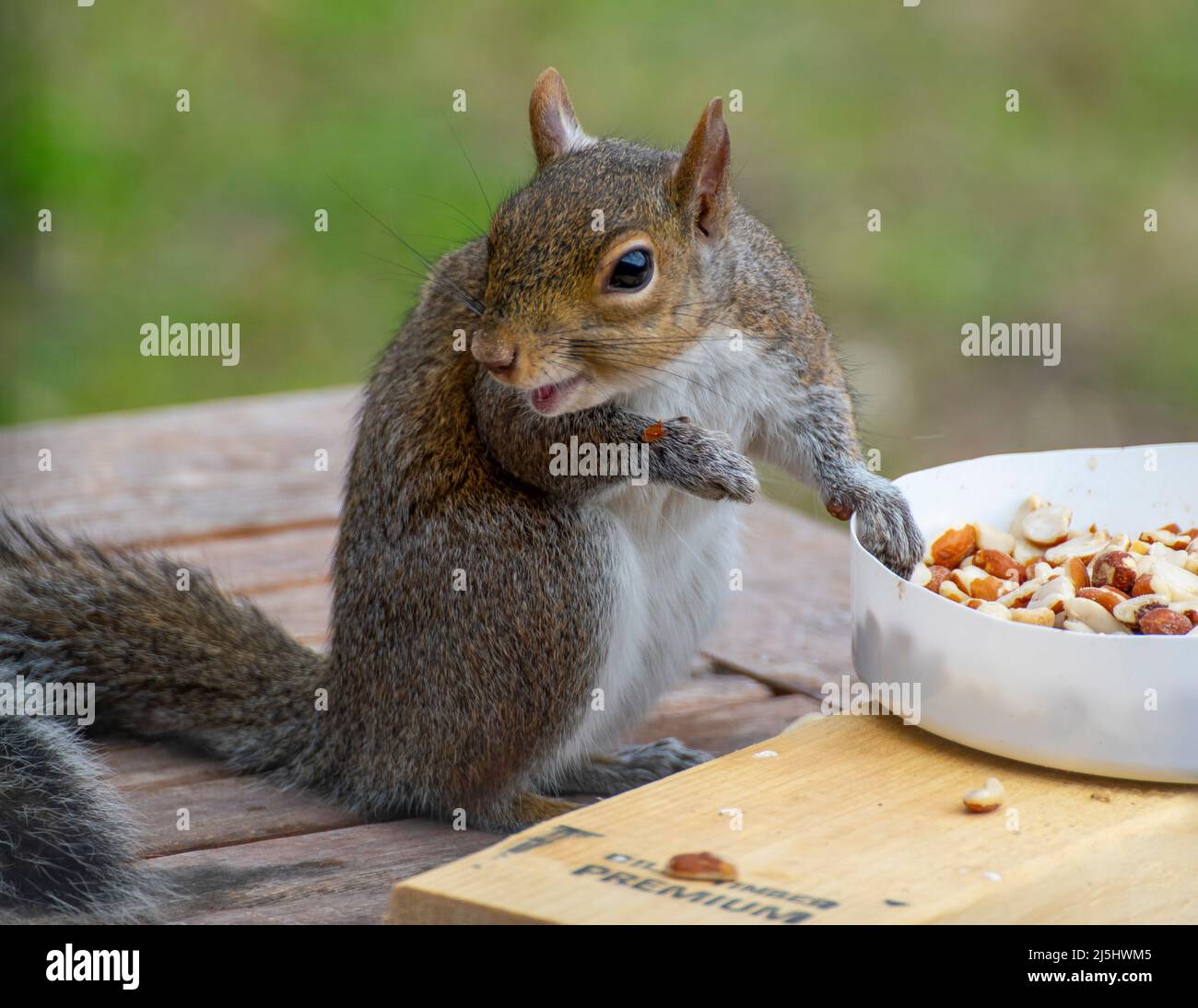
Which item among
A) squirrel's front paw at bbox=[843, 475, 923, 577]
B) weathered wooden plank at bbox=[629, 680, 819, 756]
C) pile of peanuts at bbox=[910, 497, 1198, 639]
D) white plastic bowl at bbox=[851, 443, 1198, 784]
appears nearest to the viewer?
white plastic bowl at bbox=[851, 443, 1198, 784]

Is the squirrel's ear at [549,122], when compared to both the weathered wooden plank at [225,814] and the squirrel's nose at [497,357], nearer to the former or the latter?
the squirrel's nose at [497,357]

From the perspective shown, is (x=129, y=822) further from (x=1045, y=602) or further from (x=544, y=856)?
(x=1045, y=602)

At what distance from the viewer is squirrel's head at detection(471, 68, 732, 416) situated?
1880mm

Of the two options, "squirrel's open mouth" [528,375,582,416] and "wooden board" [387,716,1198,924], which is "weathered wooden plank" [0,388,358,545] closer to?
"squirrel's open mouth" [528,375,582,416]

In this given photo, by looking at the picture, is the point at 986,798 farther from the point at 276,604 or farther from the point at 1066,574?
the point at 276,604

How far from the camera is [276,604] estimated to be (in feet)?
8.77

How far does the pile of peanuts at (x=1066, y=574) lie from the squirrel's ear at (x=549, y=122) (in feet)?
2.11

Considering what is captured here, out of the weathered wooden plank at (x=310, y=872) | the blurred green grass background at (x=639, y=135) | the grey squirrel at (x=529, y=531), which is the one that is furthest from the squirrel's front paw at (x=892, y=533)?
the blurred green grass background at (x=639, y=135)

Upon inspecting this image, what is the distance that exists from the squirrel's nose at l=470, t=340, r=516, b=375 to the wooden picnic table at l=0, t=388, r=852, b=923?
0.52 m

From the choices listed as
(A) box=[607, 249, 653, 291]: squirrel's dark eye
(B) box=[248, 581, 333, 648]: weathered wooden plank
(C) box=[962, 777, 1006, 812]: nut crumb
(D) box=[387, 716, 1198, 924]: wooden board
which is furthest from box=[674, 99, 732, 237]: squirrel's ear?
(B) box=[248, 581, 333, 648]: weathered wooden plank

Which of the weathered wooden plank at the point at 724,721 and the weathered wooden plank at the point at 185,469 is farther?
the weathered wooden plank at the point at 185,469

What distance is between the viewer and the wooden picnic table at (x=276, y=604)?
5.95 feet

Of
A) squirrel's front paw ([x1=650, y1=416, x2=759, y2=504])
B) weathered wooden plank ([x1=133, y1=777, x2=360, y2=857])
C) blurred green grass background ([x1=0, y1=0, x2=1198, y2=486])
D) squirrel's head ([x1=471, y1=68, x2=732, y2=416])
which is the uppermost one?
blurred green grass background ([x1=0, y1=0, x2=1198, y2=486])
